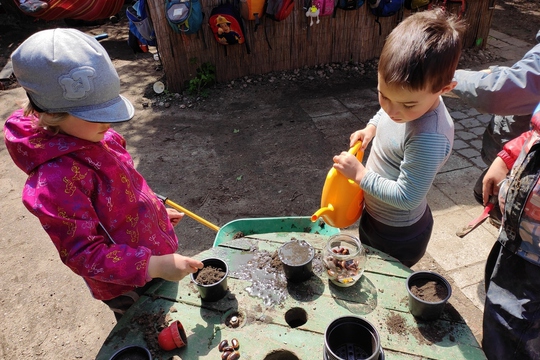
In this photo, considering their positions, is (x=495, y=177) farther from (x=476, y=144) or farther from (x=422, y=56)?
(x=476, y=144)

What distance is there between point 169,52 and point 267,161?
2.04 metres

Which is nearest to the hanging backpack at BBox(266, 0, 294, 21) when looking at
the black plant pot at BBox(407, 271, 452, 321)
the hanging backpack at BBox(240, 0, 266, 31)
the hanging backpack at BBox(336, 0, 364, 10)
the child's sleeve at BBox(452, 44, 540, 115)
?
the hanging backpack at BBox(240, 0, 266, 31)

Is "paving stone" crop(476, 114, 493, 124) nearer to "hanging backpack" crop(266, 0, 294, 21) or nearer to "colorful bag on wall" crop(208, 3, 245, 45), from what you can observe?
"hanging backpack" crop(266, 0, 294, 21)

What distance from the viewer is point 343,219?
5.85 feet

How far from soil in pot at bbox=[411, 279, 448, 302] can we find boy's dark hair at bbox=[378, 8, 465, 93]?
27.0 inches

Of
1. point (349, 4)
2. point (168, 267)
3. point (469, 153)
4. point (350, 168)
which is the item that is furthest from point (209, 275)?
point (349, 4)

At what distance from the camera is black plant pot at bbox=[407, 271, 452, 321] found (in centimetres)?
143

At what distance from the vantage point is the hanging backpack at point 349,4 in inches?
205

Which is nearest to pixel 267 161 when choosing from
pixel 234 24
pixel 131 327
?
pixel 234 24

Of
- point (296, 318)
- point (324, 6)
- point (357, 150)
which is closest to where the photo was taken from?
point (296, 318)

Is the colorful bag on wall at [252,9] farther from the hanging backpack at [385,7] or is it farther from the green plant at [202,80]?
the hanging backpack at [385,7]

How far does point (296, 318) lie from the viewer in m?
1.60

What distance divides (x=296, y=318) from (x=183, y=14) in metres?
3.98

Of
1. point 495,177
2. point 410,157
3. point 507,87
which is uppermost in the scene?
point 507,87
